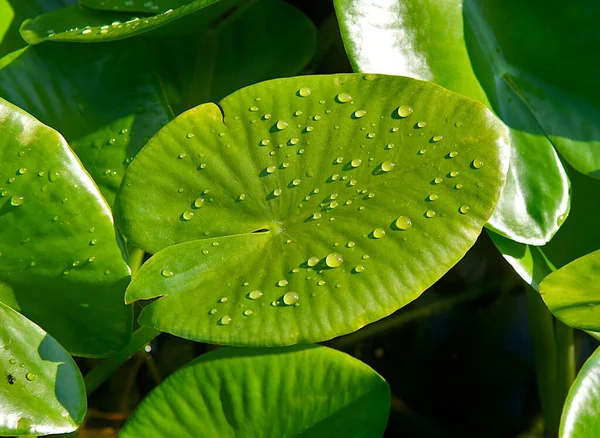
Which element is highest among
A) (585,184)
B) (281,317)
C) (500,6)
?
(500,6)

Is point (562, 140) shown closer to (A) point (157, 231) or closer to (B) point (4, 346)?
(A) point (157, 231)

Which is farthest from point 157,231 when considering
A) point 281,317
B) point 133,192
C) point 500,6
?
point 500,6

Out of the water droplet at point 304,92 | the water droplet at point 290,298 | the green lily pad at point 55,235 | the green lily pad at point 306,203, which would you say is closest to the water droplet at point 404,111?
the green lily pad at point 306,203

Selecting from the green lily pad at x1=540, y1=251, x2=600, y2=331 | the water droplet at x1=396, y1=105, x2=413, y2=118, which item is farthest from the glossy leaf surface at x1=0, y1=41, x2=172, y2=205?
the green lily pad at x1=540, y1=251, x2=600, y2=331

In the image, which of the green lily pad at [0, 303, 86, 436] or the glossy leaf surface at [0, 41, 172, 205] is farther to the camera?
the glossy leaf surface at [0, 41, 172, 205]

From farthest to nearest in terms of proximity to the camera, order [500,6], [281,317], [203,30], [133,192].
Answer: [203,30] < [500,6] < [133,192] < [281,317]

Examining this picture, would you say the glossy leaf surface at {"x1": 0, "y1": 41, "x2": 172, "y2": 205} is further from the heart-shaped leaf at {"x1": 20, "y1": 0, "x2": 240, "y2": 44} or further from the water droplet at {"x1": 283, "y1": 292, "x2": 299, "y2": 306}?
the water droplet at {"x1": 283, "y1": 292, "x2": 299, "y2": 306}
